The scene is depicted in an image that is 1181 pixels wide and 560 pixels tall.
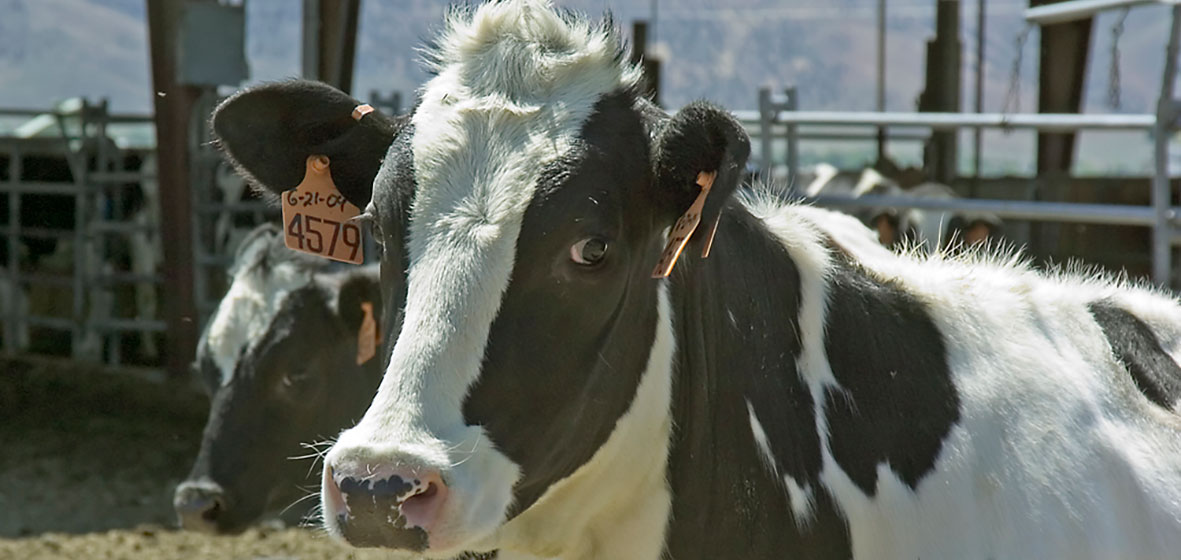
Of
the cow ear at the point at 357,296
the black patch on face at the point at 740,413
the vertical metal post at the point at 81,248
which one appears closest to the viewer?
the black patch on face at the point at 740,413

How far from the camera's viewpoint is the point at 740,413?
2443 mm

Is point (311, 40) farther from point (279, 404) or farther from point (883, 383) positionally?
point (883, 383)

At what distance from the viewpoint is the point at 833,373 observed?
2.53 m

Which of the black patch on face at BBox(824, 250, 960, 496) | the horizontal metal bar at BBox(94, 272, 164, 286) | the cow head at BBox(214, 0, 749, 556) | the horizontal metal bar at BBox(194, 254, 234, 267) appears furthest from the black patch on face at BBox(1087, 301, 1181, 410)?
the horizontal metal bar at BBox(94, 272, 164, 286)

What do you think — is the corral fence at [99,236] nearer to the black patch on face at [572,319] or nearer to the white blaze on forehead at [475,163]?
the white blaze on forehead at [475,163]

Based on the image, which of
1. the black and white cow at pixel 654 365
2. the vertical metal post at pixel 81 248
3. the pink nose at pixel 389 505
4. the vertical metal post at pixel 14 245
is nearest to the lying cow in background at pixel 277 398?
the black and white cow at pixel 654 365

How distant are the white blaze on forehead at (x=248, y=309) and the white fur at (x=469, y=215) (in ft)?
9.63

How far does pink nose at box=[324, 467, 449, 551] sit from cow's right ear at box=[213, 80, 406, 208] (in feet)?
2.64

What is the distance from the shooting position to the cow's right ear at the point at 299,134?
2.64 metres

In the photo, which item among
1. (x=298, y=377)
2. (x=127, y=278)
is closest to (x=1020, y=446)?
(x=298, y=377)

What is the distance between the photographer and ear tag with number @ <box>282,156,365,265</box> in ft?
8.88

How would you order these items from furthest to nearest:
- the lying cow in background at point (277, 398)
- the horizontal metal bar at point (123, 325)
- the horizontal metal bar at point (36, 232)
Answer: the horizontal metal bar at point (36, 232)
the horizontal metal bar at point (123, 325)
the lying cow in background at point (277, 398)

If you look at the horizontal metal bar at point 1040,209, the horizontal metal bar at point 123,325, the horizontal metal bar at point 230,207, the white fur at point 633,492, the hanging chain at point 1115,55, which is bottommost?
the horizontal metal bar at point 123,325

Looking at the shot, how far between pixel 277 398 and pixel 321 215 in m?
2.64
